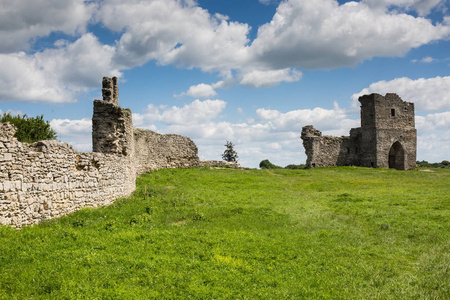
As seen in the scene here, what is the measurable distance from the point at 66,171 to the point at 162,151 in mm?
16470

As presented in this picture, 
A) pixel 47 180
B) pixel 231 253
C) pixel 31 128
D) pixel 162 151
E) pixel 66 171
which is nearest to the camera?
pixel 231 253

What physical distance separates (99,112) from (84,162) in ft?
14.8

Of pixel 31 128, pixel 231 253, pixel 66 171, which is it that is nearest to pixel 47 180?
pixel 66 171

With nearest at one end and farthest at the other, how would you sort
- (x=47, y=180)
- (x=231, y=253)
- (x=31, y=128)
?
(x=231, y=253) → (x=47, y=180) → (x=31, y=128)

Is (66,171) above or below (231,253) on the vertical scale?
above

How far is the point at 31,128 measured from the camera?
38.5 metres

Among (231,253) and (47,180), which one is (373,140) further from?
(47,180)

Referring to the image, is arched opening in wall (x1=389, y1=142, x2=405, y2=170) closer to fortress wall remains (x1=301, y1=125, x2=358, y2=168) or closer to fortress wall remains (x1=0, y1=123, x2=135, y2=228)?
fortress wall remains (x1=301, y1=125, x2=358, y2=168)

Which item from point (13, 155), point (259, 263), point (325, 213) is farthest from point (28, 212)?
point (325, 213)

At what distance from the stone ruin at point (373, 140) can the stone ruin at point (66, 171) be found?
77.6 ft

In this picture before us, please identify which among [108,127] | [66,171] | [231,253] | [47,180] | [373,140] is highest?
[373,140]

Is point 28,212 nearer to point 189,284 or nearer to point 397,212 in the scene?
point 189,284

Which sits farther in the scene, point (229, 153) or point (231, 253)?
point (229, 153)

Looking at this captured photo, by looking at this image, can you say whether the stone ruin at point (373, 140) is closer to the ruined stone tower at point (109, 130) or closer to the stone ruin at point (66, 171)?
the stone ruin at point (66, 171)
